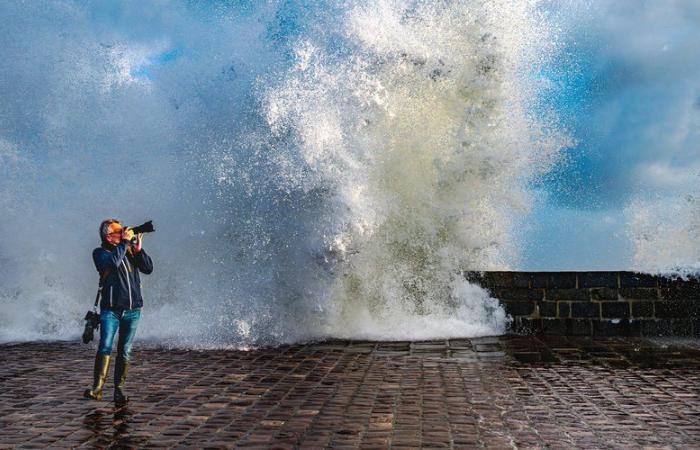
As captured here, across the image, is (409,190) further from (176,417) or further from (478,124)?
(176,417)

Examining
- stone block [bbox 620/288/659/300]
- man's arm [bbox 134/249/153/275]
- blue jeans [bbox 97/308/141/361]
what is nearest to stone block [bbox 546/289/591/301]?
stone block [bbox 620/288/659/300]

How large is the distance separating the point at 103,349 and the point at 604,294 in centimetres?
758

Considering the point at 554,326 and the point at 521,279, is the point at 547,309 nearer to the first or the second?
the point at 554,326

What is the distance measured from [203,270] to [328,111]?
3569mm

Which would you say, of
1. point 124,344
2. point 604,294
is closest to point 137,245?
point 124,344

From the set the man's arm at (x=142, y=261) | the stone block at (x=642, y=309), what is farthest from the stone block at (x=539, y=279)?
the man's arm at (x=142, y=261)

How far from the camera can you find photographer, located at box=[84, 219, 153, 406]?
19.2ft

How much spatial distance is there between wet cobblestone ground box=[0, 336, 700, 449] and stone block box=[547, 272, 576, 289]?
177 centimetres

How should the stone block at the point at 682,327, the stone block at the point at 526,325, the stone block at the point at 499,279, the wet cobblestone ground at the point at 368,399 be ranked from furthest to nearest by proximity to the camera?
the stone block at the point at 499,279, the stone block at the point at 526,325, the stone block at the point at 682,327, the wet cobblestone ground at the point at 368,399

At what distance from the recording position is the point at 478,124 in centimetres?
1288

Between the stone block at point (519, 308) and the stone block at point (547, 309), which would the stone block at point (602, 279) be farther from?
the stone block at point (519, 308)

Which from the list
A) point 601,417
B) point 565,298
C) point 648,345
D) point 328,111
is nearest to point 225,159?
point 328,111

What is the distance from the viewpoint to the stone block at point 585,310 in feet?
35.7

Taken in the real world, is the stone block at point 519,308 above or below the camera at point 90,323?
above
